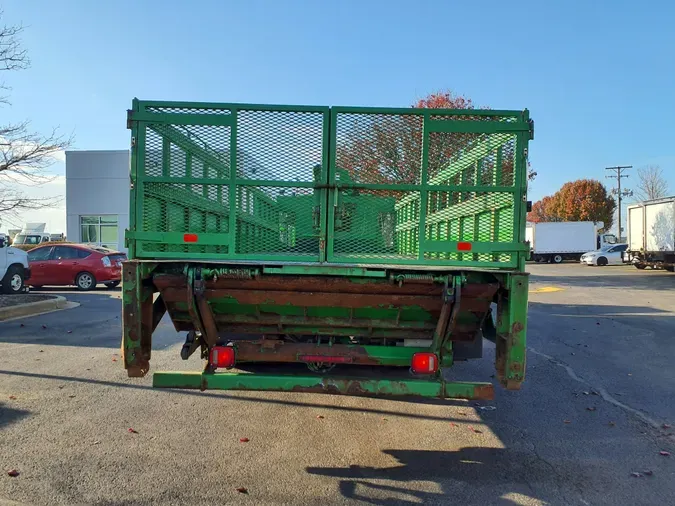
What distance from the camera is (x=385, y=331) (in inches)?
166

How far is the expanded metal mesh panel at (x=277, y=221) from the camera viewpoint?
12.4 feet

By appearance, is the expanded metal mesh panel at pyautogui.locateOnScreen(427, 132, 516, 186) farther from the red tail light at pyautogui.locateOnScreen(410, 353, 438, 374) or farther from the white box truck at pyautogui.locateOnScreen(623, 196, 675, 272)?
the white box truck at pyautogui.locateOnScreen(623, 196, 675, 272)

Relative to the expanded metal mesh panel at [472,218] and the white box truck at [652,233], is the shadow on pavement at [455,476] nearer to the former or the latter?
the expanded metal mesh panel at [472,218]

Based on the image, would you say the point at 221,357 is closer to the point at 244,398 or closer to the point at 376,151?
the point at 244,398

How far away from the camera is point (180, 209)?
3.91 m

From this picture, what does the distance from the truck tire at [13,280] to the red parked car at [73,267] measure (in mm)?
1822

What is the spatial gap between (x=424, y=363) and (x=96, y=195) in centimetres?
3028

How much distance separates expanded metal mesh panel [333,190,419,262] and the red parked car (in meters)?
13.8

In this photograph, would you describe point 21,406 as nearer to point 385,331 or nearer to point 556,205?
point 385,331

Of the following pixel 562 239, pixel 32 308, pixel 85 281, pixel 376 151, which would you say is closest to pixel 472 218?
pixel 376 151

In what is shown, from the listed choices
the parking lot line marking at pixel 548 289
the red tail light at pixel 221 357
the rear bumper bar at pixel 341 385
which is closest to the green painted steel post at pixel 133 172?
the red tail light at pixel 221 357

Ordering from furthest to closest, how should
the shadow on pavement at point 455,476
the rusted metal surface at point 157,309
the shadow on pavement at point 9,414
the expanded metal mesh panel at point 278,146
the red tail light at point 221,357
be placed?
the shadow on pavement at point 9,414 → the rusted metal surface at point 157,309 → the red tail light at point 221,357 → the expanded metal mesh panel at point 278,146 → the shadow on pavement at point 455,476

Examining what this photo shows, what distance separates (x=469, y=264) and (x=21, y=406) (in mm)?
4612

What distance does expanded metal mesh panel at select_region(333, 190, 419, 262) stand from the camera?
377cm
